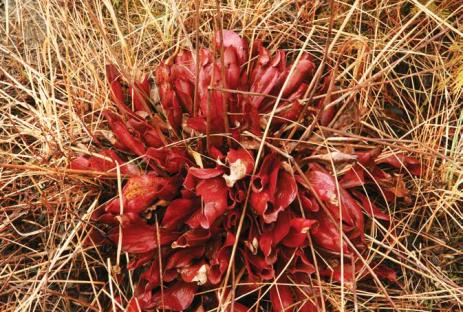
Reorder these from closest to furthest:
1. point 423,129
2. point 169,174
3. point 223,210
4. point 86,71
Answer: point 223,210 → point 169,174 → point 423,129 → point 86,71

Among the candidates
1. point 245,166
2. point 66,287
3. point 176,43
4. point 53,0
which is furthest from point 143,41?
point 66,287

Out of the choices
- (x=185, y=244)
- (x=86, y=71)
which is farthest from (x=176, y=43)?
(x=185, y=244)

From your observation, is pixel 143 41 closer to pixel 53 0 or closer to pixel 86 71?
pixel 86 71

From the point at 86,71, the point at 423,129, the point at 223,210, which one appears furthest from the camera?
the point at 86,71

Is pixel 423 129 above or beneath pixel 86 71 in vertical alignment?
beneath

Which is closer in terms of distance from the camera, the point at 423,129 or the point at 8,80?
the point at 423,129

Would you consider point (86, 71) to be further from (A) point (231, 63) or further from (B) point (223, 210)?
(B) point (223, 210)

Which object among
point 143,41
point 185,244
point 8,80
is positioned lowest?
point 185,244
